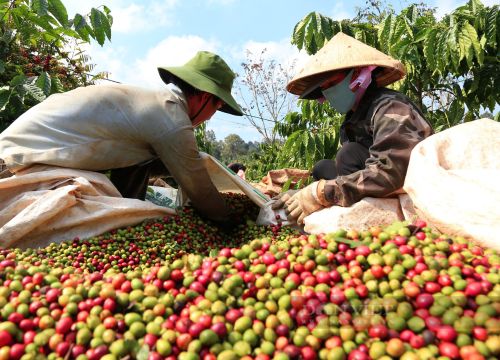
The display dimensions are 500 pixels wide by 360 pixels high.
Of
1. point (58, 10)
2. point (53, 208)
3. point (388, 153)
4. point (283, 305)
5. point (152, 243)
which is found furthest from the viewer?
point (58, 10)

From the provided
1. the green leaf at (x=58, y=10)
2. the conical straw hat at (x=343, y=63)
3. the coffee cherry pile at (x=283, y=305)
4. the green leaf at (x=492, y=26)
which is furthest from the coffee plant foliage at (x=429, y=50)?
the coffee cherry pile at (x=283, y=305)

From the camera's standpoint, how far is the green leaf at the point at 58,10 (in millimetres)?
4012

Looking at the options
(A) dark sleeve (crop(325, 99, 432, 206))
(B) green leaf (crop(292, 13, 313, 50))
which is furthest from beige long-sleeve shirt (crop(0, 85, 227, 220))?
(B) green leaf (crop(292, 13, 313, 50))

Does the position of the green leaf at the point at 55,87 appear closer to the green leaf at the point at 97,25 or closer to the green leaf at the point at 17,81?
the green leaf at the point at 17,81

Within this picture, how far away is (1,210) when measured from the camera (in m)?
2.47

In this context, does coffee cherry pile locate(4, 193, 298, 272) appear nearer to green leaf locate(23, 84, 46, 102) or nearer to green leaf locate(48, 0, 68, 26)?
green leaf locate(23, 84, 46, 102)

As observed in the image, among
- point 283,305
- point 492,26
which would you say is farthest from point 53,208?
point 492,26

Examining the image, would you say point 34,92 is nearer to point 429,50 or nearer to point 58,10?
point 58,10

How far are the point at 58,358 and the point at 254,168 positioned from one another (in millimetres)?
12928

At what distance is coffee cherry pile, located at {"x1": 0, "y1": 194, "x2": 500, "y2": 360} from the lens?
1.07 m

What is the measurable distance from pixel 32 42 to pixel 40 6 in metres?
1.48

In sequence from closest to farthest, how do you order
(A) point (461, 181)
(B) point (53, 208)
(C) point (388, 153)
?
(A) point (461, 181)
(C) point (388, 153)
(B) point (53, 208)

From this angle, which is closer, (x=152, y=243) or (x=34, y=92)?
(x=152, y=243)

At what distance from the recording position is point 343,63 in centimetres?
257
